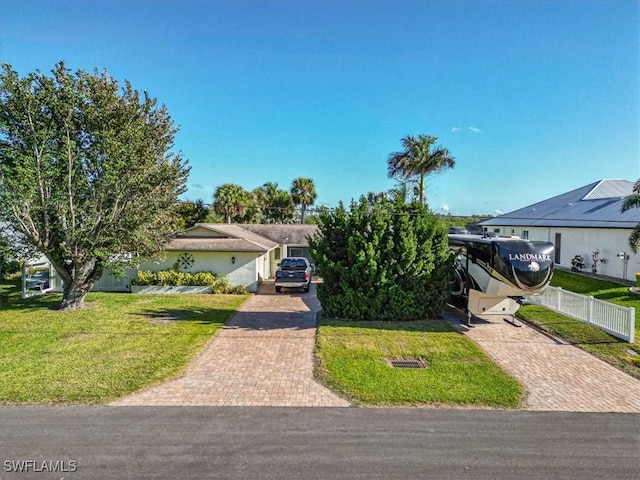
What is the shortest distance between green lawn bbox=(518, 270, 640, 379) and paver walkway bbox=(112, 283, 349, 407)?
25.0ft

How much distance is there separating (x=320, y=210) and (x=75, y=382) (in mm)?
9106

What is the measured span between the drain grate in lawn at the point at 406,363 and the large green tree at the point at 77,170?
11.0 meters

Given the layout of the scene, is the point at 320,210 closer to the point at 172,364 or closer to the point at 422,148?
the point at 172,364

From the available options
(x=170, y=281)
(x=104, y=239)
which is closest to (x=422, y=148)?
(x=170, y=281)

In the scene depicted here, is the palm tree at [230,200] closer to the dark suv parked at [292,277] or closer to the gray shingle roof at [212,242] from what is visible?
the gray shingle roof at [212,242]

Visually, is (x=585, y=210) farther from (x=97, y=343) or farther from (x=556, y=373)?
(x=97, y=343)

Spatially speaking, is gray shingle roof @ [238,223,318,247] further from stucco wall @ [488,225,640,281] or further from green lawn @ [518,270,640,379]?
green lawn @ [518,270,640,379]

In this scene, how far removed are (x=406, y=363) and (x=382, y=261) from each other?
456 cm

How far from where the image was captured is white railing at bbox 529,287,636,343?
11.3 m

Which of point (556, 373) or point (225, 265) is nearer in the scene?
point (556, 373)

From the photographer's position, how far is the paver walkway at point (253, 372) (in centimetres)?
739

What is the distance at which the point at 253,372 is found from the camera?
8.90 metres

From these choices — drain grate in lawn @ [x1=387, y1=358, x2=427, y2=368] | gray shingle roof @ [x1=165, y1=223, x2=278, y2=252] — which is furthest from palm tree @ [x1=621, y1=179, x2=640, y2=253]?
gray shingle roof @ [x1=165, y1=223, x2=278, y2=252]

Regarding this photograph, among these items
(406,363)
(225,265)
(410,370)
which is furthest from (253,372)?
(225,265)
